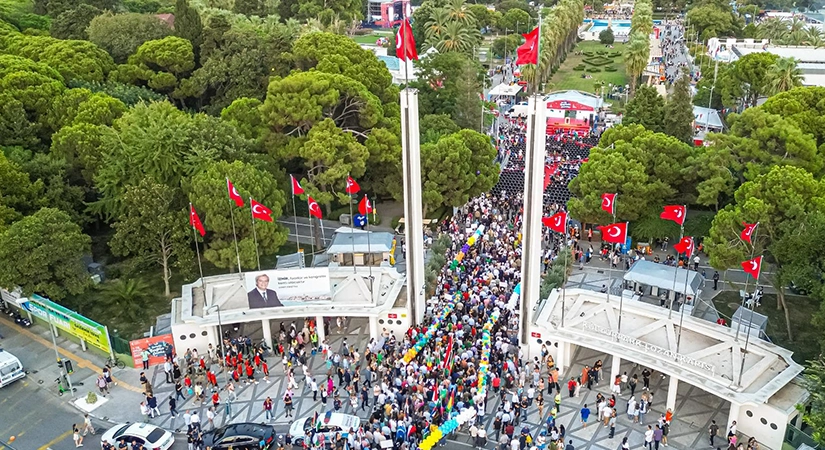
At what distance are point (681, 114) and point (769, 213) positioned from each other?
60.1 feet

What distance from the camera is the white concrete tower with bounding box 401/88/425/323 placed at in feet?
98.6

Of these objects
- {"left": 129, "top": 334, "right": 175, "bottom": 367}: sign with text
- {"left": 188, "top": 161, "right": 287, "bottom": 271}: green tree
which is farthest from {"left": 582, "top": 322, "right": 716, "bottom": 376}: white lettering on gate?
{"left": 129, "top": 334, "right": 175, "bottom": 367}: sign with text

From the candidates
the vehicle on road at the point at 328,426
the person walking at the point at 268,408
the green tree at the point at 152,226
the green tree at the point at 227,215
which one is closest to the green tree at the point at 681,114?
the green tree at the point at 227,215

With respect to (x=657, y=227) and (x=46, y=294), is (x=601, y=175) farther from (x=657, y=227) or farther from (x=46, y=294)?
(x=46, y=294)

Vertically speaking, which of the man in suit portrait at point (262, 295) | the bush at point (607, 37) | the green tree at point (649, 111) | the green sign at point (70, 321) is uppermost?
the bush at point (607, 37)

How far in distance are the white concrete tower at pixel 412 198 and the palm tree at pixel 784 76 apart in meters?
41.0

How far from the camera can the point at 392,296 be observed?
110ft

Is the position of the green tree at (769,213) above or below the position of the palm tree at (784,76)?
below

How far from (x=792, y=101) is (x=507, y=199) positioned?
19207 mm

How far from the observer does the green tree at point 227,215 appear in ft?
124

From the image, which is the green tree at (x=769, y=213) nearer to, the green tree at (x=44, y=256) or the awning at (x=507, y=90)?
the green tree at (x=44, y=256)

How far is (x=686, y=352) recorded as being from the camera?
28594 millimetres

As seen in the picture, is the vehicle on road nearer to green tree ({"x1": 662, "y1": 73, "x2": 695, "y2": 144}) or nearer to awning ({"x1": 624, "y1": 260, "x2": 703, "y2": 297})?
awning ({"x1": 624, "y1": 260, "x2": 703, "y2": 297})

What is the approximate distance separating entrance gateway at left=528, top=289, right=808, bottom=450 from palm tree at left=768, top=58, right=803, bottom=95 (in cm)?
3665
